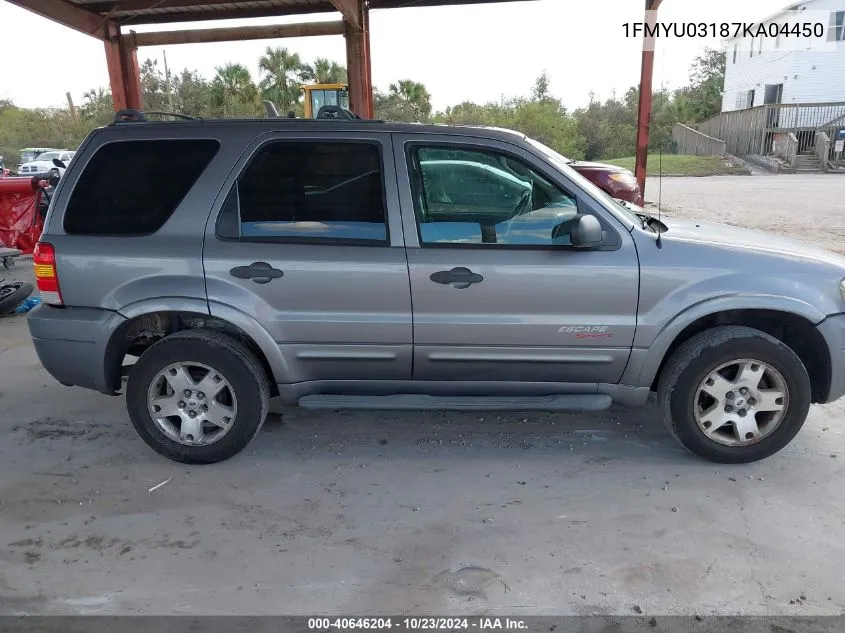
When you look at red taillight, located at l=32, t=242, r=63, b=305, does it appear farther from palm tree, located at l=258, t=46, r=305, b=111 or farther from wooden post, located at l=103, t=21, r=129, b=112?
palm tree, located at l=258, t=46, r=305, b=111

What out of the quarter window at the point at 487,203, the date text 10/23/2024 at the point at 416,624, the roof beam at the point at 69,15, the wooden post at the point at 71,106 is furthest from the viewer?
the wooden post at the point at 71,106

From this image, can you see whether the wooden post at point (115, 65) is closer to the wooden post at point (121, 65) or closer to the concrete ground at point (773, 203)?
the wooden post at point (121, 65)

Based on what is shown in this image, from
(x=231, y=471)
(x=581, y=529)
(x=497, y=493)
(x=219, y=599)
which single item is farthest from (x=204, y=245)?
(x=581, y=529)

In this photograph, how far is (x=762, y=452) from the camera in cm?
353

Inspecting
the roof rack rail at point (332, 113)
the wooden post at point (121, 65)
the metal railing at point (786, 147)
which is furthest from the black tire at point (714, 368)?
the metal railing at point (786, 147)

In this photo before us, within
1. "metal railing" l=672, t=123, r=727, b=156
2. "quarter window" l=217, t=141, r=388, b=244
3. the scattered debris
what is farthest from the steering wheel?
"metal railing" l=672, t=123, r=727, b=156

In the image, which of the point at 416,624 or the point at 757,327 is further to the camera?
the point at 757,327

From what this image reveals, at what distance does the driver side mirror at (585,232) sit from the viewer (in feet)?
10.5

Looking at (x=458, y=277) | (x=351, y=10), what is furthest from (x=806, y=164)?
(x=458, y=277)

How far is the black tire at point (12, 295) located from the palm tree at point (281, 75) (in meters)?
29.9

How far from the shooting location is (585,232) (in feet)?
10.5

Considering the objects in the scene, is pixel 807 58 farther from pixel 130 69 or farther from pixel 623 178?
pixel 130 69

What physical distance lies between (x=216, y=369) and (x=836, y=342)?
11.2 ft

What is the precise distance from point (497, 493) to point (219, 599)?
1475 mm
